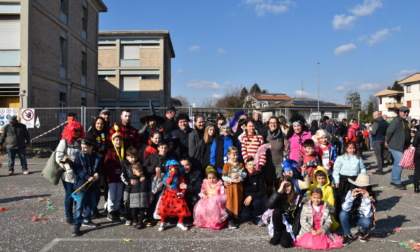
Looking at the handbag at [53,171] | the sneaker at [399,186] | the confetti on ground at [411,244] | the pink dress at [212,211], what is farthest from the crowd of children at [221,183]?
the sneaker at [399,186]

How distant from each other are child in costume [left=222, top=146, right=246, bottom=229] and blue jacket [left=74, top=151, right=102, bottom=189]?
6.92ft

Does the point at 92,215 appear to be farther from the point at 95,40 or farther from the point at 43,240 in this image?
the point at 95,40

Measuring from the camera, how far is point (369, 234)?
475cm

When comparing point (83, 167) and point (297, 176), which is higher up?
point (83, 167)

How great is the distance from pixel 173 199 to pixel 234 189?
3.31ft

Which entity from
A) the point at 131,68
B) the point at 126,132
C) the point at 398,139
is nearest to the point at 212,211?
the point at 126,132

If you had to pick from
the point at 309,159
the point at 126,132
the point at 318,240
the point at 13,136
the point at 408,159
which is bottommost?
the point at 318,240

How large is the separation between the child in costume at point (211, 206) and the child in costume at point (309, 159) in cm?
149

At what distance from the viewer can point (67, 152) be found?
17.1 feet

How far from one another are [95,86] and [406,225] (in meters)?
24.5

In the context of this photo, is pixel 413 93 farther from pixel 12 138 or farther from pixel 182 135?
pixel 12 138

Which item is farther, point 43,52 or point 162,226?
point 43,52

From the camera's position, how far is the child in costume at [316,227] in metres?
4.29

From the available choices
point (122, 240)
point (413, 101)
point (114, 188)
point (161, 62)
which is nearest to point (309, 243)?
point (122, 240)
